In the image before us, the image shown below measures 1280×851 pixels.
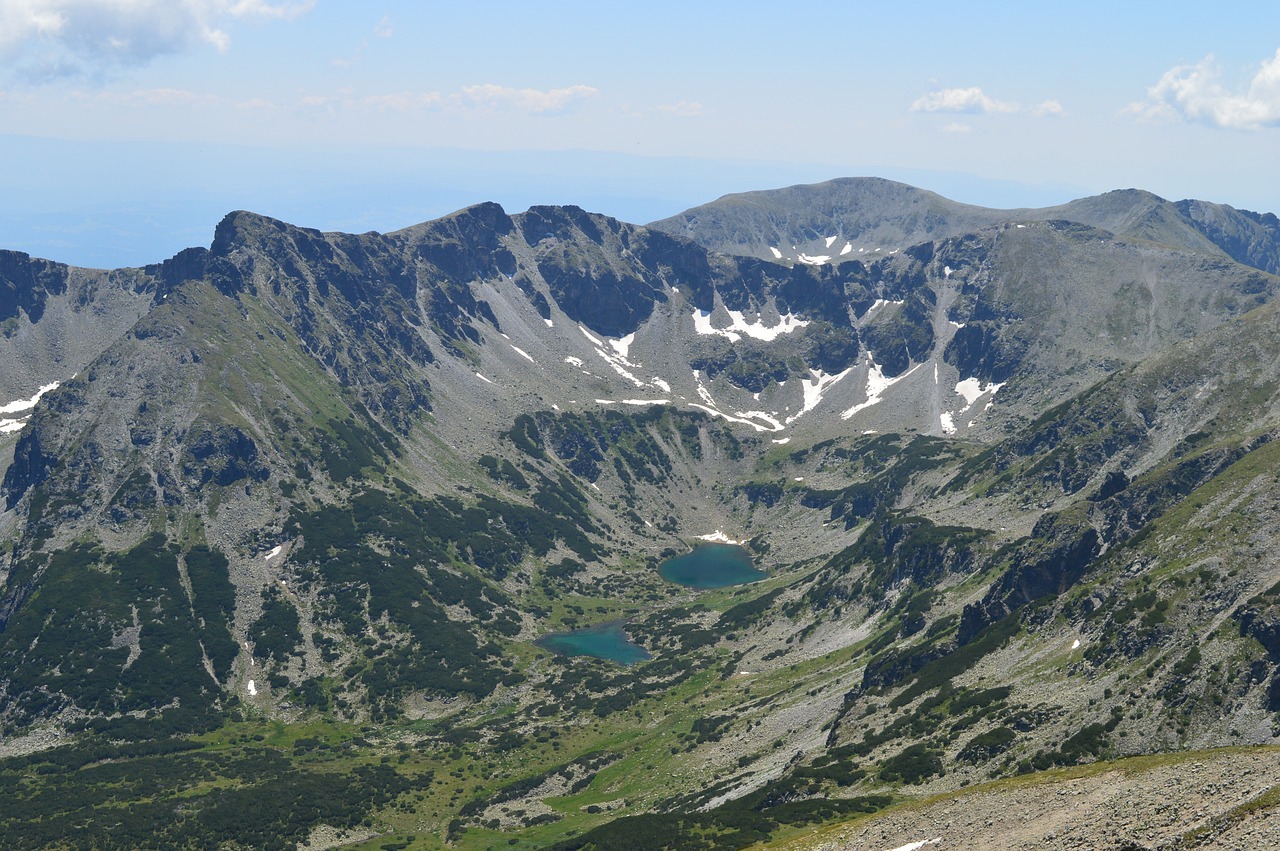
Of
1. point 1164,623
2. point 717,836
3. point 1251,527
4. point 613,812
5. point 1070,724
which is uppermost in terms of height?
point 1251,527

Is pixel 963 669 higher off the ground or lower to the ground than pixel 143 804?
higher

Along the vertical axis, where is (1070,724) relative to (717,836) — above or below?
above

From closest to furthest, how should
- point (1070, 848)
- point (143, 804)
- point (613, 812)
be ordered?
point (1070, 848), point (613, 812), point (143, 804)

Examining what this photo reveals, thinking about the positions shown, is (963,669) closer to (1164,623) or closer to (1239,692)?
(1164,623)

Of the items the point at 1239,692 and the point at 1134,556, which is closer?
the point at 1239,692

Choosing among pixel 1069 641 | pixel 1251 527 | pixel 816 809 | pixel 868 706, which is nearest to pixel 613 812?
pixel 868 706

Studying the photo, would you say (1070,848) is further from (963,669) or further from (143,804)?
(143,804)

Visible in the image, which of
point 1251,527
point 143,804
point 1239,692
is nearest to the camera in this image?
point 1239,692

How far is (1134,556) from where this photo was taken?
16150 centimetres

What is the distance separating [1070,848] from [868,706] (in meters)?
97.6

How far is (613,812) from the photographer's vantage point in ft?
577

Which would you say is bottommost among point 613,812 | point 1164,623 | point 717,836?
point 613,812

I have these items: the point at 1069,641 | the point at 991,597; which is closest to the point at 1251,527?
Result: the point at 1069,641

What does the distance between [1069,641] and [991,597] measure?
42.8m
